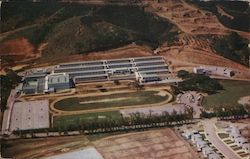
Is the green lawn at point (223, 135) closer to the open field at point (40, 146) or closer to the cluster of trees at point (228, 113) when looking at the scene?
the cluster of trees at point (228, 113)

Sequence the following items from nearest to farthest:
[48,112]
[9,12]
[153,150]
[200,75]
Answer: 1. [153,150]
2. [48,112]
3. [200,75]
4. [9,12]

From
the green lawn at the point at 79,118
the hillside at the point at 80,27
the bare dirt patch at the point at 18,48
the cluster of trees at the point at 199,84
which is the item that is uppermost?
the hillside at the point at 80,27

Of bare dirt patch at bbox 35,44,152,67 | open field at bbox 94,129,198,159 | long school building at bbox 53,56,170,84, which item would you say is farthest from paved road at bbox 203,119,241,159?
bare dirt patch at bbox 35,44,152,67

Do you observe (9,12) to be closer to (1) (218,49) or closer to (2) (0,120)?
(2) (0,120)

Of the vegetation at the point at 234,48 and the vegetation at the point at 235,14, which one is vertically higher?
the vegetation at the point at 235,14

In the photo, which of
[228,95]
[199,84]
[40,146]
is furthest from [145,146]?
[228,95]

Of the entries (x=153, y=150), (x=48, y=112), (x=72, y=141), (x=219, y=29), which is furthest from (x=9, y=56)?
(x=219, y=29)

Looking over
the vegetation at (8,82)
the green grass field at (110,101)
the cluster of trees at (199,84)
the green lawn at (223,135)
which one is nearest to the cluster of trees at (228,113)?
the green lawn at (223,135)

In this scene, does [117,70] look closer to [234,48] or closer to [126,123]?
[126,123]
